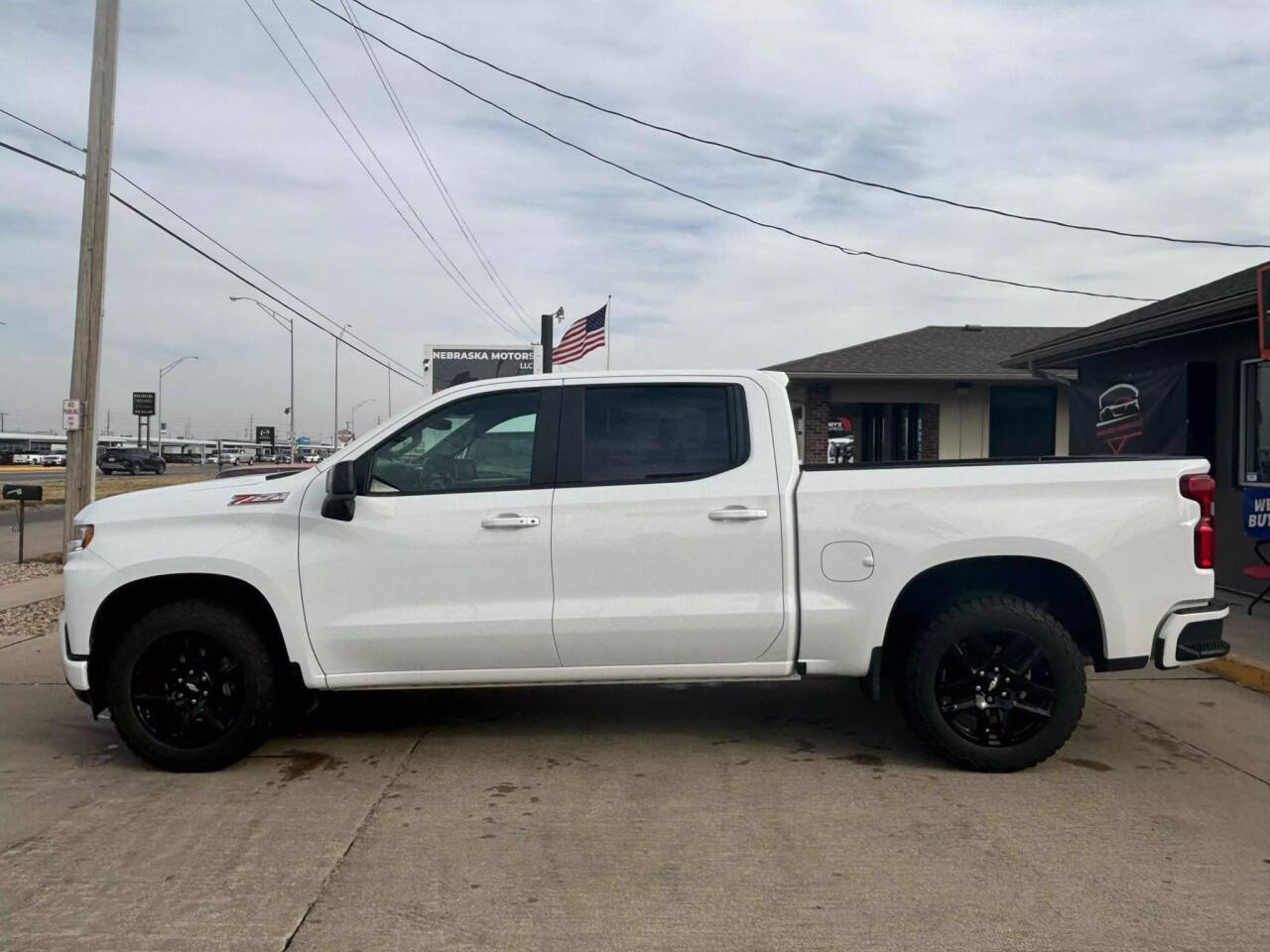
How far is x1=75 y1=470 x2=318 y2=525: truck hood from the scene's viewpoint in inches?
197

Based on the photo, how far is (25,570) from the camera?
13.4m

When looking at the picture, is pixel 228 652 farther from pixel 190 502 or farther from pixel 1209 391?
pixel 1209 391

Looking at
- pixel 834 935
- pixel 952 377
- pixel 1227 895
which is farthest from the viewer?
pixel 952 377

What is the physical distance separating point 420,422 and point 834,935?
2994 millimetres

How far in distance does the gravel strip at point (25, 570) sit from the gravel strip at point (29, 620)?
7.75ft

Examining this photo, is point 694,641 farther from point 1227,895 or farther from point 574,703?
point 1227,895

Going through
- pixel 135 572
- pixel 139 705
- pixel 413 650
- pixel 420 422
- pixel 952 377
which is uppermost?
pixel 952 377

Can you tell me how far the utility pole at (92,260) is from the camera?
11.6m

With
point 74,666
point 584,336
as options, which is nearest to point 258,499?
point 74,666

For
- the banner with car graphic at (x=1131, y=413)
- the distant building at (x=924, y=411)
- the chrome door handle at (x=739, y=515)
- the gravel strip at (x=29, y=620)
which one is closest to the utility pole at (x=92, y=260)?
the gravel strip at (x=29, y=620)

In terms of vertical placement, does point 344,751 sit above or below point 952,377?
below

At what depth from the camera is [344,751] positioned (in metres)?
5.41

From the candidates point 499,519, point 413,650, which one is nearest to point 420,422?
point 499,519

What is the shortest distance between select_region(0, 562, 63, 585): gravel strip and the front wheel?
37.6 feet
